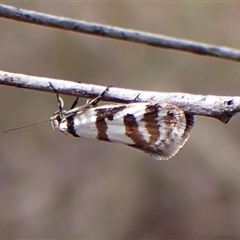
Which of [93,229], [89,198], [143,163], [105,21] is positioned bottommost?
[93,229]

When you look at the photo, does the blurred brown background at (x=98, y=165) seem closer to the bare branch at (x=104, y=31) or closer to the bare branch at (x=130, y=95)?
the bare branch at (x=104, y=31)

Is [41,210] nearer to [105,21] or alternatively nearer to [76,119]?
[105,21]

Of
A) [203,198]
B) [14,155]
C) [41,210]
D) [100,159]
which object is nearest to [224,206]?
[203,198]

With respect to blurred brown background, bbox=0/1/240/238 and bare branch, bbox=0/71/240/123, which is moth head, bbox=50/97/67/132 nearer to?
bare branch, bbox=0/71/240/123

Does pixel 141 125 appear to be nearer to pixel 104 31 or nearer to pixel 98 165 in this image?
pixel 104 31

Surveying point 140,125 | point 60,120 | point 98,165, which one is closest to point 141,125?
point 140,125

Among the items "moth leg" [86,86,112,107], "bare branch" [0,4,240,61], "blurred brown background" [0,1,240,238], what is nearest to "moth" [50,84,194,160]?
"moth leg" [86,86,112,107]
